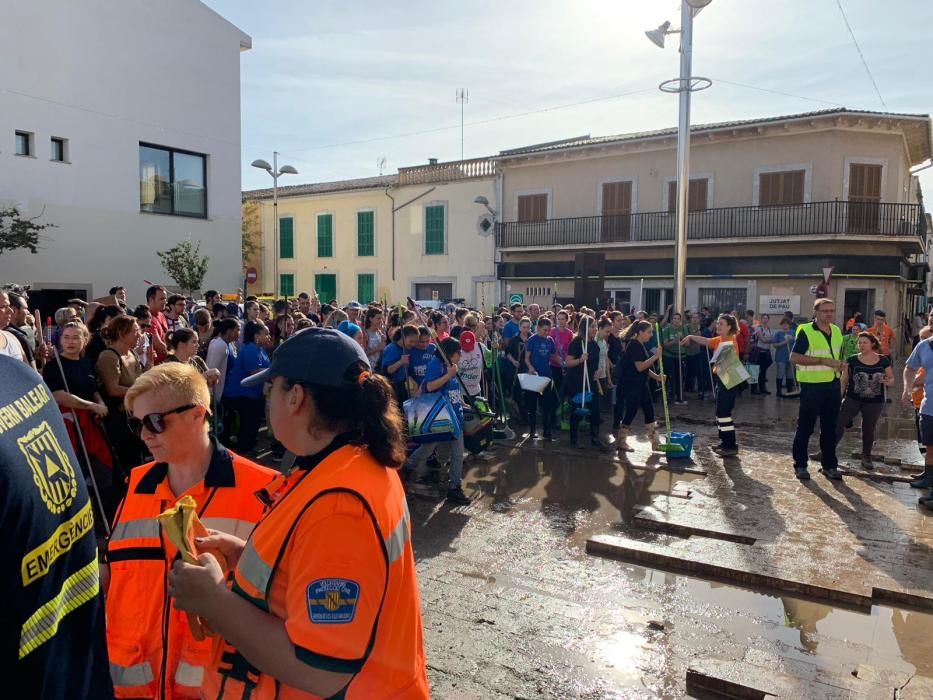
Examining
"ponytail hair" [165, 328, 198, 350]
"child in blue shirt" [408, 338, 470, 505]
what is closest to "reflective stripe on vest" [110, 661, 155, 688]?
"ponytail hair" [165, 328, 198, 350]

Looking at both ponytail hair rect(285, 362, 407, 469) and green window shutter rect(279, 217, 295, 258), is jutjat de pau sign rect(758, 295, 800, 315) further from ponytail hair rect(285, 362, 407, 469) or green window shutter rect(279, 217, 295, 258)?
ponytail hair rect(285, 362, 407, 469)

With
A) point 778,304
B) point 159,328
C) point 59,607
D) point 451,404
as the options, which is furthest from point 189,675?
point 778,304

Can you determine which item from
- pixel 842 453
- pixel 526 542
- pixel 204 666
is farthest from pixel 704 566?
pixel 842 453

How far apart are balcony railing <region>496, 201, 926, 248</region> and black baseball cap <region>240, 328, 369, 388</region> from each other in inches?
991

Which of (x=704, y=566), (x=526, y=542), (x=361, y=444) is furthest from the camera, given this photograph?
(x=526, y=542)

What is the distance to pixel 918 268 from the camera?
106ft

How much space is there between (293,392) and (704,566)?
4438mm

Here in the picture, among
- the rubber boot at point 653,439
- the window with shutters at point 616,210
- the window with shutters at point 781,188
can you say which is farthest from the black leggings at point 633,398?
the window with shutters at point 616,210

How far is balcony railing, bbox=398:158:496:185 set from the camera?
30812 millimetres

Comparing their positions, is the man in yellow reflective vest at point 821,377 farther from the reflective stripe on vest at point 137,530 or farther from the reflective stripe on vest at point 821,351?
the reflective stripe on vest at point 137,530

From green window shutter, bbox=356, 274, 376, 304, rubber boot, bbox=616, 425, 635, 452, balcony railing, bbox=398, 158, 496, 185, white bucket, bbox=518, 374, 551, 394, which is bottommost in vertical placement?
rubber boot, bbox=616, 425, 635, 452

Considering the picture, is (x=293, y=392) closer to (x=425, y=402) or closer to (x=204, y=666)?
(x=204, y=666)

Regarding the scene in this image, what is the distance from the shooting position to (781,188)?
973 inches

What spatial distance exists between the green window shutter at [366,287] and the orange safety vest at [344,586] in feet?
105
